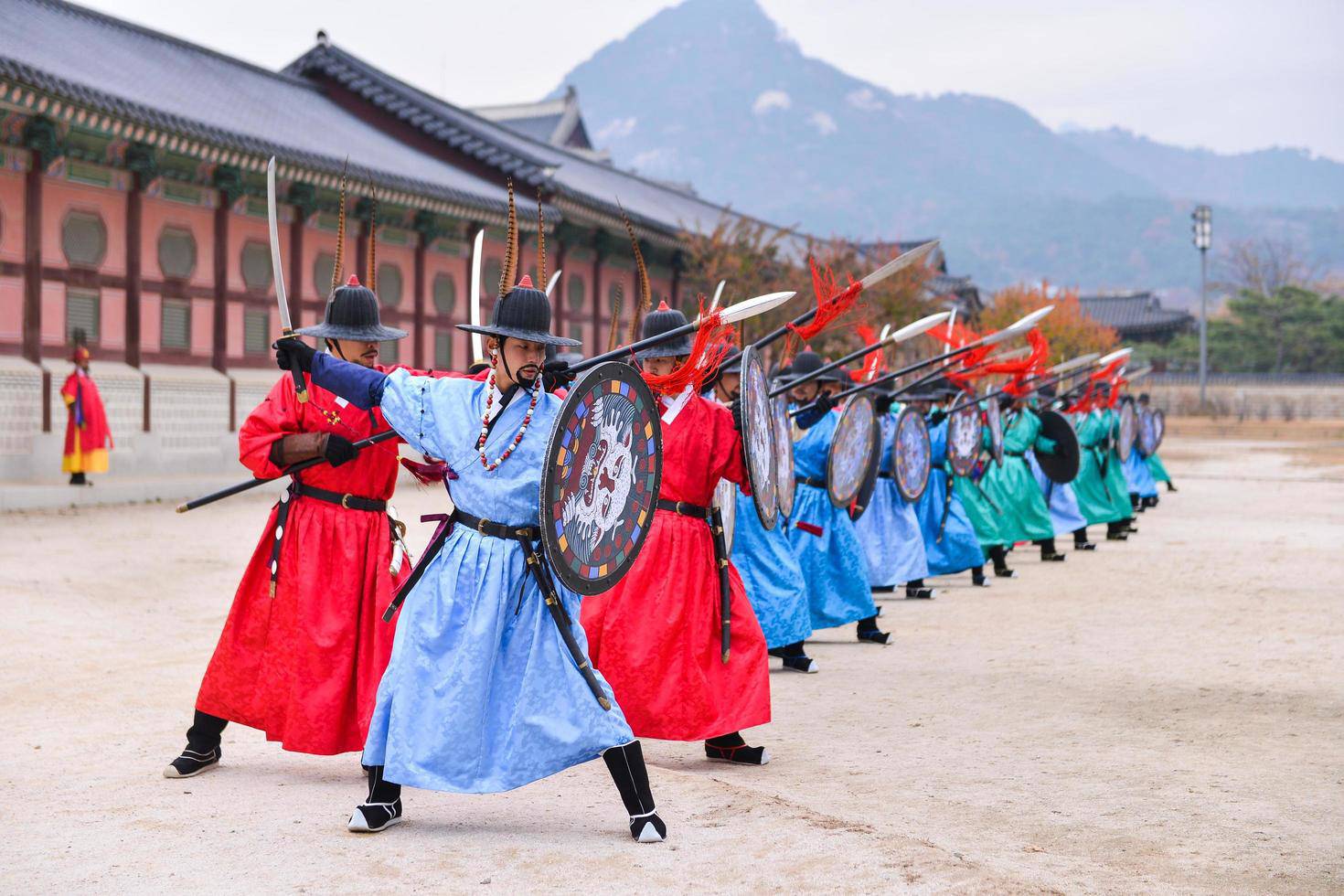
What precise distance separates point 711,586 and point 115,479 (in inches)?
473

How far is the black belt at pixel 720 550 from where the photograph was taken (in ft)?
15.5

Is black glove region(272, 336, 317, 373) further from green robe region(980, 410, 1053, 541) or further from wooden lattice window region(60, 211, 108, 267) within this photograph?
wooden lattice window region(60, 211, 108, 267)

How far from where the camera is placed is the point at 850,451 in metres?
7.06

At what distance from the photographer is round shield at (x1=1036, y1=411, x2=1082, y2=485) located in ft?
38.1

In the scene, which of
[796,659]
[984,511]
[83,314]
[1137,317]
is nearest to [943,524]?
[984,511]

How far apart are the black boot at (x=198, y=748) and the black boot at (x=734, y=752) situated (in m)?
1.67

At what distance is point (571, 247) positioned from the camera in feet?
74.4

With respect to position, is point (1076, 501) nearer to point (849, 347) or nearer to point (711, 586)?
point (711, 586)

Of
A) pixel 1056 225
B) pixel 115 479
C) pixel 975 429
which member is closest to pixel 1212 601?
pixel 975 429

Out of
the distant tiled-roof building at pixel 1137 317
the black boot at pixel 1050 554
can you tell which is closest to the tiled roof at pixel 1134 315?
the distant tiled-roof building at pixel 1137 317

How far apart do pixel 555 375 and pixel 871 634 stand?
4170mm

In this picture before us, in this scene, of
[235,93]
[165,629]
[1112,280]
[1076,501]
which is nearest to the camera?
[165,629]

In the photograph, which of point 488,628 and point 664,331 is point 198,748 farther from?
point 664,331

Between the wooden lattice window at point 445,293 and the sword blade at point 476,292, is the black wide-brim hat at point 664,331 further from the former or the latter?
the wooden lattice window at point 445,293
